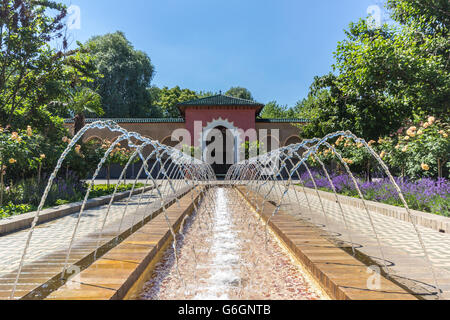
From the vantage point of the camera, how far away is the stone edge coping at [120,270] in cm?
189

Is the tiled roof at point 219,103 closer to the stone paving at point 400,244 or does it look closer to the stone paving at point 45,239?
the stone paving at point 45,239

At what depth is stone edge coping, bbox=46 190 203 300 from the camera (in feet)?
6.21

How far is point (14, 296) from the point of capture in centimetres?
200

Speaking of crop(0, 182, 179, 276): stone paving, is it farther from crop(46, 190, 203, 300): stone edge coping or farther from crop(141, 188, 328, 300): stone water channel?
crop(141, 188, 328, 300): stone water channel

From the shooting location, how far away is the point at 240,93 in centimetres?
4862

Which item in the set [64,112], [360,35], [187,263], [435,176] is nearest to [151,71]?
[64,112]

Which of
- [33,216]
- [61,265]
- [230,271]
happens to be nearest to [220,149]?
[33,216]

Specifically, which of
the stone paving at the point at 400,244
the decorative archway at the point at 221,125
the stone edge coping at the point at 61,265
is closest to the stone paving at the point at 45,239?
the stone edge coping at the point at 61,265

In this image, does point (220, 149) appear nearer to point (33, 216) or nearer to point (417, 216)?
point (33, 216)

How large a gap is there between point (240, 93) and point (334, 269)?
47.8 meters

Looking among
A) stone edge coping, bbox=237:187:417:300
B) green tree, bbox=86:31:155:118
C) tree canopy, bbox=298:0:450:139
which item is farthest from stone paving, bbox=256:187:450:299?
green tree, bbox=86:31:155:118

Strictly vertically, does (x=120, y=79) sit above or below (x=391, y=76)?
above

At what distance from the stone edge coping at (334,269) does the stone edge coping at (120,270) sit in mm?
1419

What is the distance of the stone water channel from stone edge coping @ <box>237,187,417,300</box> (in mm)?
→ 99
